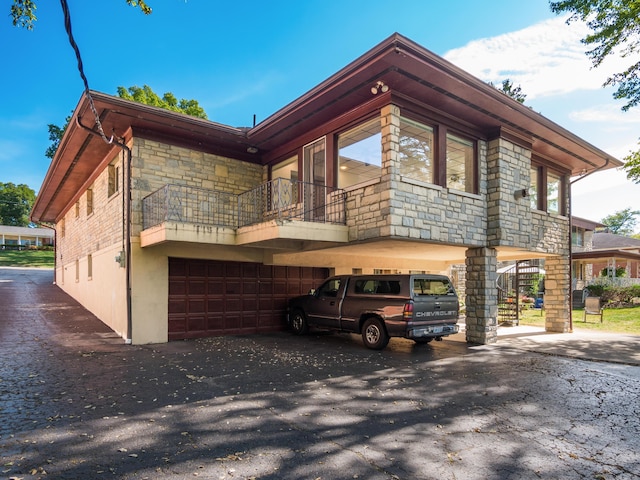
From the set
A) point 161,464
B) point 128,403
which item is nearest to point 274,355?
point 128,403

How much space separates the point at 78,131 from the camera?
10.2m

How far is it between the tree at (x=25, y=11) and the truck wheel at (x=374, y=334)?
25.3 feet

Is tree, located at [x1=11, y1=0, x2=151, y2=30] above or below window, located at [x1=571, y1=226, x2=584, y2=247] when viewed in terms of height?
above

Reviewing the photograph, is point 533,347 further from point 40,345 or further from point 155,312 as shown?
point 40,345

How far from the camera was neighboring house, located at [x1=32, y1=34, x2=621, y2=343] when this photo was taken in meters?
8.40

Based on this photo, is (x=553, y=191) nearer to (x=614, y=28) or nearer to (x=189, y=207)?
(x=614, y=28)

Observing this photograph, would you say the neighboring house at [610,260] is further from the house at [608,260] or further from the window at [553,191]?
the window at [553,191]

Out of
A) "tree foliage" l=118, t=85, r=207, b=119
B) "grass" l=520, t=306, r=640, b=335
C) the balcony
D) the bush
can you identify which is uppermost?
"tree foliage" l=118, t=85, r=207, b=119

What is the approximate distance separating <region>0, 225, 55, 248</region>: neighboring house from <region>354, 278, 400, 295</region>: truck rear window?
5975 cm

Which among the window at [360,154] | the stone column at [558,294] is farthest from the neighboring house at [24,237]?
the stone column at [558,294]

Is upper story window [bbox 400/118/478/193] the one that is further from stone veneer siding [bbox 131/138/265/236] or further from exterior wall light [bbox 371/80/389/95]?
stone veneer siding [bbox 131/138/265/236]

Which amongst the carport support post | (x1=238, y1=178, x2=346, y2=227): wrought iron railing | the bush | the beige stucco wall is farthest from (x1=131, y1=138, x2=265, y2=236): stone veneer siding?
the bush

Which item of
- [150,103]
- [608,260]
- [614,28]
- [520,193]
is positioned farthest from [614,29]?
[150,103]

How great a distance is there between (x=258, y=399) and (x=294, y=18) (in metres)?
10.6
